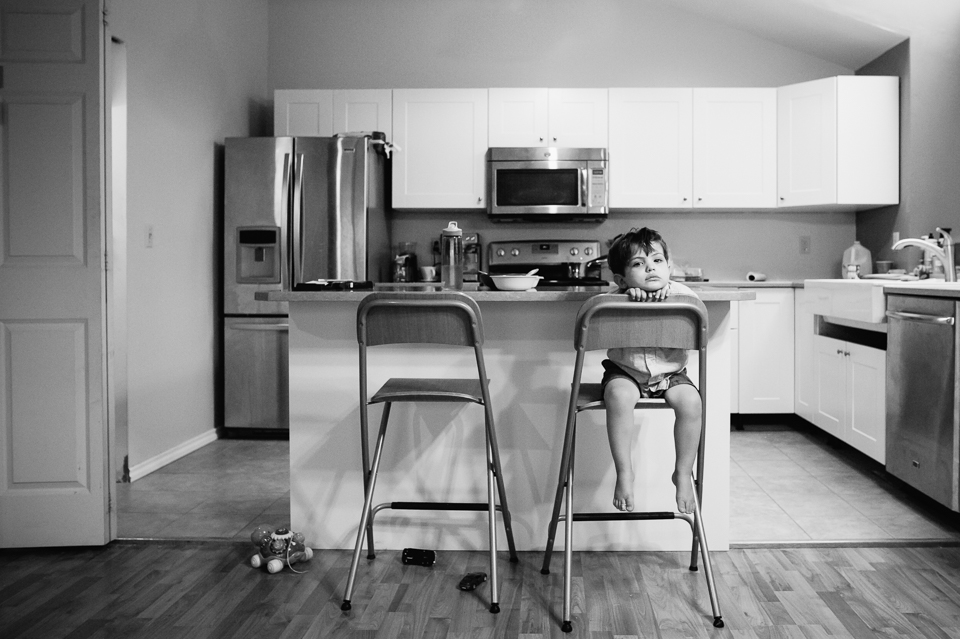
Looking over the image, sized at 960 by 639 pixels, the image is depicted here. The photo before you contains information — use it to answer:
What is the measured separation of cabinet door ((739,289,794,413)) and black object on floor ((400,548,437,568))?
8.87ft

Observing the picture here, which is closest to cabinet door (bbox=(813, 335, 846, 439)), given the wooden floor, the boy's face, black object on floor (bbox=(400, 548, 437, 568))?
the wooden floor

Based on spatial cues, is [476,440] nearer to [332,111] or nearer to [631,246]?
[631,246]

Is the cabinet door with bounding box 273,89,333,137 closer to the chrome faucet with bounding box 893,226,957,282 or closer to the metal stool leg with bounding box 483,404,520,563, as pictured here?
the metal stool leg with bounding box 483,404,520,563

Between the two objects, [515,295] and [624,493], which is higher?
[515,295]

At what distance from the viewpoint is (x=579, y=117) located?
4578 millimetres

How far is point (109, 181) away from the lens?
250cm

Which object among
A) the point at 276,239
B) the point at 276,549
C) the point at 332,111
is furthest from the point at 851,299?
the point at 332,111

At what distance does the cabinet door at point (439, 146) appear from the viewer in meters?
4.57

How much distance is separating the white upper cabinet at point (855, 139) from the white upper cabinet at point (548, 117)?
3.96ft

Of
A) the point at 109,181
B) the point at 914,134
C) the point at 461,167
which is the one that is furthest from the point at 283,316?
the point at 914,134

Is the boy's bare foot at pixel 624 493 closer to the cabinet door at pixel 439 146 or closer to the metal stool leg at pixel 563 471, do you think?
the metal stool leg at pixel 563 471

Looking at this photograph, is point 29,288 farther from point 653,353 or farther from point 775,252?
point 775,252

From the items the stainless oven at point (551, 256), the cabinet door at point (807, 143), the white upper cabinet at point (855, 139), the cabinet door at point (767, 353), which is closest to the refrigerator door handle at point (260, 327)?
the stainless oven at point (551, 256)

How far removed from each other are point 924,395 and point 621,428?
142cm
